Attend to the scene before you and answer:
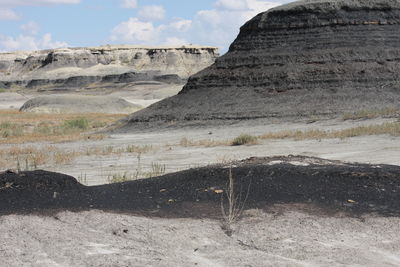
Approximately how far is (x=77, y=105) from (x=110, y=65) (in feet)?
233

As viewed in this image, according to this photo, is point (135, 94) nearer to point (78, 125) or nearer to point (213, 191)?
point (78, 125)

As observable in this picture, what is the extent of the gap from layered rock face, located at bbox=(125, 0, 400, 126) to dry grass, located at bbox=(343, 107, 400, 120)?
1.61 meters

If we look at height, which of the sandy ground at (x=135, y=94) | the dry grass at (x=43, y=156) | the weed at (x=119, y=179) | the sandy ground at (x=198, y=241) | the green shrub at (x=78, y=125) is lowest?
the sandy ground at (x=135, y=94)

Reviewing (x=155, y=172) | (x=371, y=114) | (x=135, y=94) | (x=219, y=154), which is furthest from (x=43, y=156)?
(x=135, y=94)

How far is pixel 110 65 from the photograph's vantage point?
485 feet

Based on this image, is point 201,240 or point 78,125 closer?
point 201,240

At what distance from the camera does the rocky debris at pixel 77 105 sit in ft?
250

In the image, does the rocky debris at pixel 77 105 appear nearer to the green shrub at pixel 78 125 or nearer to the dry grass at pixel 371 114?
the green shrub at pixel 78 125

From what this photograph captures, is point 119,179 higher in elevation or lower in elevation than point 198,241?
lower

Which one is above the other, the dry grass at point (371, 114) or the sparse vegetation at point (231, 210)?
the sparse vegetation at point (231, 210)

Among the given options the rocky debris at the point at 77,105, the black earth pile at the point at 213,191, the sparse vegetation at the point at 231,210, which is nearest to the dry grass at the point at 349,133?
the black earth pile at the point at 213,191

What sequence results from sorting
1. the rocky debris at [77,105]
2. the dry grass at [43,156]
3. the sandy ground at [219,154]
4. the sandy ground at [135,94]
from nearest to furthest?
the sandy ground at [219,154] < the dry grass at [43,156] < the rocky debris at [77,105] < the sandy ground at [135,94]

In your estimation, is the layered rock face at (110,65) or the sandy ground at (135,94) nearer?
the sandy ground at (135,94)

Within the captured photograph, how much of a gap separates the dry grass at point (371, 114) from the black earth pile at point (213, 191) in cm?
2244
